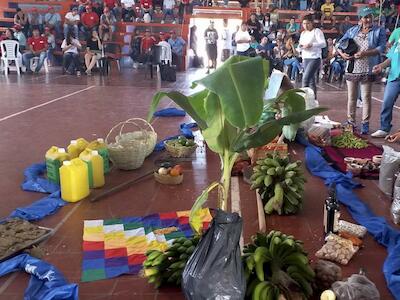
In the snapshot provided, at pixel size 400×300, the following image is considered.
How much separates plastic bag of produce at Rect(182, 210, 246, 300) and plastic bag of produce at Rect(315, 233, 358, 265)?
917mm

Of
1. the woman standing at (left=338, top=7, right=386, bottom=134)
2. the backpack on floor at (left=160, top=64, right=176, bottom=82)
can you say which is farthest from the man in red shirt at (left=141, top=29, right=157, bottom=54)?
the woman standing at (left=338, top=7, right=386, bottom=134)

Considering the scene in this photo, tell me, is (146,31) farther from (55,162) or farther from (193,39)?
(55,162)

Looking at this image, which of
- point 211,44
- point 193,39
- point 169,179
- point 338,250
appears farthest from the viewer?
point 193,39

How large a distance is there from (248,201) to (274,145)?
78 centimetres

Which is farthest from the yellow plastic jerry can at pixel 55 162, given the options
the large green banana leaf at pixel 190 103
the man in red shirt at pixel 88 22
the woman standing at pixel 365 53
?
the man in red shirt at pixel 88 22

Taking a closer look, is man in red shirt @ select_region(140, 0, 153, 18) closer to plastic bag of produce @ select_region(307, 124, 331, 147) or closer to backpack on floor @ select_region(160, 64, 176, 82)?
backpack on floor @ select_region(160, 64, 176, 82)

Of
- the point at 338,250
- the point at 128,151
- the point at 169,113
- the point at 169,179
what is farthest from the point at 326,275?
the point at 169,113

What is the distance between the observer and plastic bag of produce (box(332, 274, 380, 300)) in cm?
207

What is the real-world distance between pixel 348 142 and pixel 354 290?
345cm

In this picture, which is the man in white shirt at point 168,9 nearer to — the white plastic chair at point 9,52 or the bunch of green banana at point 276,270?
the white plastic chair at point 9,52

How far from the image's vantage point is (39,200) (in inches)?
140

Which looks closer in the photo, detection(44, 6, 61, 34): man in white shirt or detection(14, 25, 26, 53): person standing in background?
detection(14, 25, 26, 53): person standing in background

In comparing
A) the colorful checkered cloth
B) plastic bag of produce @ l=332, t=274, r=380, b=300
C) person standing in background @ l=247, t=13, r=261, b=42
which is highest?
person standing in background @ l=247, t=13, r=261, b=42

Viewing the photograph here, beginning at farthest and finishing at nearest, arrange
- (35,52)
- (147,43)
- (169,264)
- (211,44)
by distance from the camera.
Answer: (147,43) → (211,44) → (35,52) → (169,264)
